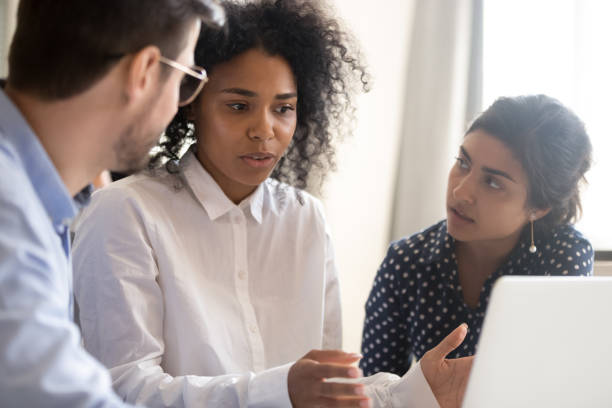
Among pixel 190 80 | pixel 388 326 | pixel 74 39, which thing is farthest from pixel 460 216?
pixel 74 39

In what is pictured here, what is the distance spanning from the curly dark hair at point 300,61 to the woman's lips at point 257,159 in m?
0.17

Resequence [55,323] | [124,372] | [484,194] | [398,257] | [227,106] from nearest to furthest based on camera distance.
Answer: [55,323] < [124,372] < [227,106] < [484,194] < [398,257]

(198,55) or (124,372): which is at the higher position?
(198,55)

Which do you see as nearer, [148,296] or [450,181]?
[148,296]

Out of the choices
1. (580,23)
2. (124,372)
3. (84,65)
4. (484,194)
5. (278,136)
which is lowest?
(124,372)

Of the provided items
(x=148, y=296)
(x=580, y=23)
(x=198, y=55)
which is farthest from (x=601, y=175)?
(x=148, y=296)

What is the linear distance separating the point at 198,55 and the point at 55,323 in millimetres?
859

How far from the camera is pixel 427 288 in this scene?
167 cm

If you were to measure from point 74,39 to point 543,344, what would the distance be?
0.66 meters

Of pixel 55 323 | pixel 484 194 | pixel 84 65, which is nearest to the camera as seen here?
pixel 55 323

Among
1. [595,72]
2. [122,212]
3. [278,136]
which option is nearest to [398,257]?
[278,136]

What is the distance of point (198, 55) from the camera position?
134cm

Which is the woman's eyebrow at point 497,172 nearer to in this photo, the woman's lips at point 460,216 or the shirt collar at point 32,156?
the woman's lips at point 460,216

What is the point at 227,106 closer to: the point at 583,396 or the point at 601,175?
the point at 583,396
